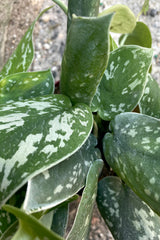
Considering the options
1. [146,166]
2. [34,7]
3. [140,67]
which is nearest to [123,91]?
[140,67]

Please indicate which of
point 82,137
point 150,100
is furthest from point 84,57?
point 150,100

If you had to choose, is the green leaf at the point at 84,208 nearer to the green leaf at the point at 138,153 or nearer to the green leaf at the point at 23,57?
the green leaf at the point at 138,153

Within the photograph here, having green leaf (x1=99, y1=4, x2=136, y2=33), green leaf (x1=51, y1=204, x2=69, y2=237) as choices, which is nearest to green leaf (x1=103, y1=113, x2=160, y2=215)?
green leaf (x1=51, y1=204, x2=69, y2=237)

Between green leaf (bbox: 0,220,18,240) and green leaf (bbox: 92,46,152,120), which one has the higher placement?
green leaf (bbox: 92,46,152,120)

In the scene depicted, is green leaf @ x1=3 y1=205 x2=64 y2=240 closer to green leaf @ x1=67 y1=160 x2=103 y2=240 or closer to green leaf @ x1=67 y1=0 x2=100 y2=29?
green leaf @ x1=67 y1=160 x2=103 y2=240

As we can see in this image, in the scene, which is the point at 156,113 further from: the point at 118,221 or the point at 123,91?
the point at 118,221

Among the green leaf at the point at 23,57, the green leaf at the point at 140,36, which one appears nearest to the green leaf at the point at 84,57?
the green leaf at the point at 23,57
